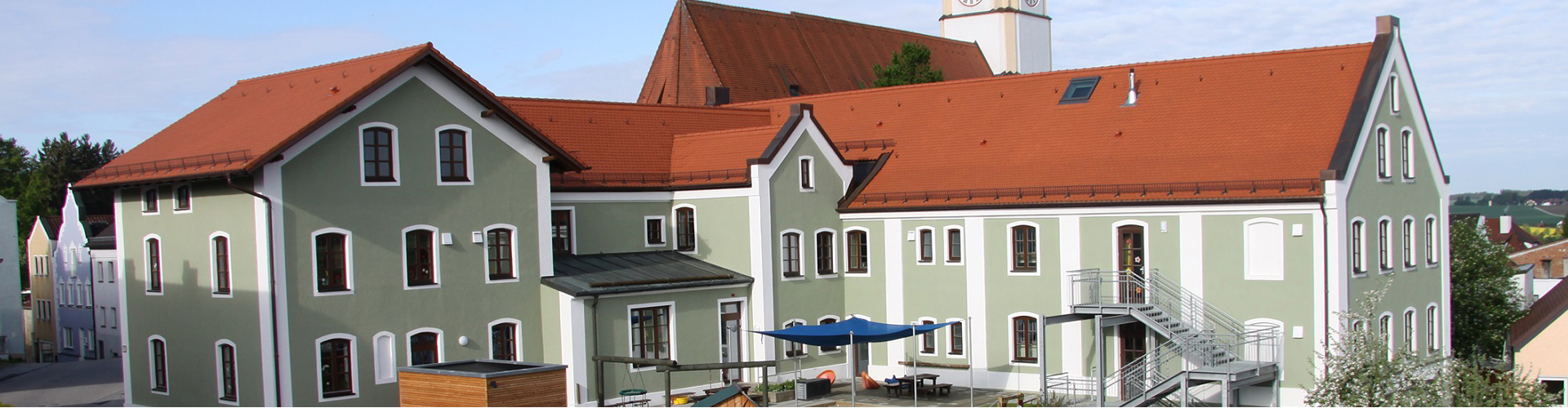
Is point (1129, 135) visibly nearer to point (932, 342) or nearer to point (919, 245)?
point (919, 245)

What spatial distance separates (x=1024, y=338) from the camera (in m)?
31.6

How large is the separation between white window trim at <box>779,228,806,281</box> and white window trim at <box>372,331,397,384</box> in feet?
32.1

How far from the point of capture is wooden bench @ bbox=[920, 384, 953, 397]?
99.4 ft

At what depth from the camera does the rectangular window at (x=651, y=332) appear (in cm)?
2970

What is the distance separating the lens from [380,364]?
26250 millimetres

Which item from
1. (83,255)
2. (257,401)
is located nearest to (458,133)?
(257,401)

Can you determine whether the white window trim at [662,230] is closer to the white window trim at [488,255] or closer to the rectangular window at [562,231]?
the rectangular window at [562,231]

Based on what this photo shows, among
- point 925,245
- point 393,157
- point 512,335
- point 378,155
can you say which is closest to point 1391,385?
point 925,245

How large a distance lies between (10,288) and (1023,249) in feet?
146

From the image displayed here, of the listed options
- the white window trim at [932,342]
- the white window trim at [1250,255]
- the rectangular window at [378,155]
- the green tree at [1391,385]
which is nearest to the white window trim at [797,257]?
the white window trim at [932,342]

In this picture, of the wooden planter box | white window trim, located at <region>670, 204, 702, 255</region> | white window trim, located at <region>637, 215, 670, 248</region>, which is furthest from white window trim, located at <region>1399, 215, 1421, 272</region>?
the wooden planter box

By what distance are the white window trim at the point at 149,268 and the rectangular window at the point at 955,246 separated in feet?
55.0

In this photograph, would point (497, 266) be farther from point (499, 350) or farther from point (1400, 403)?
point (1400, 403)

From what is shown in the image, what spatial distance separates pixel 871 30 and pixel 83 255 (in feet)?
112
